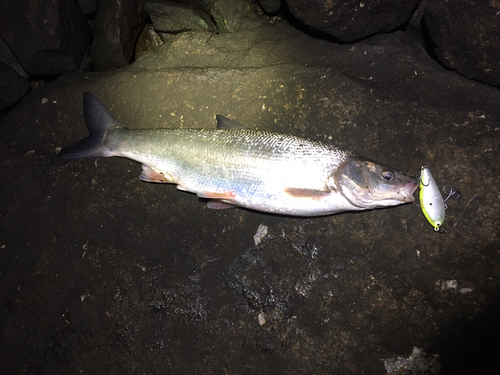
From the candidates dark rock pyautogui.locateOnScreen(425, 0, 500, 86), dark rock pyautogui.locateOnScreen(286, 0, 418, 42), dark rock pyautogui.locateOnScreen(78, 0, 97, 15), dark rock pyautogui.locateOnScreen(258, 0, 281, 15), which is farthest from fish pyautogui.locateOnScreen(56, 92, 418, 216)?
dark rock pyautogui.locateOnScreen(78, 0, 97, 15)

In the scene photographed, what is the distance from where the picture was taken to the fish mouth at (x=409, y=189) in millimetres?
2975

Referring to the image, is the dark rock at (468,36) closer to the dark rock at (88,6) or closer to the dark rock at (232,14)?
the dark rock at (232,14)

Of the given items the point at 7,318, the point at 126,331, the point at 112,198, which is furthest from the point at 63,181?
the point at 126,331

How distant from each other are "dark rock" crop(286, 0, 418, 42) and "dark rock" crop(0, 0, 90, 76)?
2757mm

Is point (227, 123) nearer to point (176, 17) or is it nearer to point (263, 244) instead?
point (263, 244)

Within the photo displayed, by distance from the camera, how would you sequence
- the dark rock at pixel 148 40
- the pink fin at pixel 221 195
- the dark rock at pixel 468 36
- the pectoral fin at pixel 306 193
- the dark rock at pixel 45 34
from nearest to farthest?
the dark rock at pixel 468 36 < the pectoral fin at pixel 306 193 < the pink fin at pixel 221 195 < the dark rock at pixel 45 34 < the dark rock at pixel 148 40

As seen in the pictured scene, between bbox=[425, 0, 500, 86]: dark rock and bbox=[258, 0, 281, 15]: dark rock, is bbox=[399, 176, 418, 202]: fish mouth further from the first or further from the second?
bbox=[258, 0, 281, 15]: dark rock

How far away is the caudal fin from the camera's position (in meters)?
3.51

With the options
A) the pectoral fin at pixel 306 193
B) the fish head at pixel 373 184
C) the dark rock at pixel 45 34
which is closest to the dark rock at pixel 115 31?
the dark rock at pixel 45 34

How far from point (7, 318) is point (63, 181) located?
5.28 ft

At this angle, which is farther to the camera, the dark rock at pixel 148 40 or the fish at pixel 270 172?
the dark rock at pixel 148 40

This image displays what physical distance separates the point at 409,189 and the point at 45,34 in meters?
4.50

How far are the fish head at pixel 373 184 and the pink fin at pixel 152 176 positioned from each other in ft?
5.93

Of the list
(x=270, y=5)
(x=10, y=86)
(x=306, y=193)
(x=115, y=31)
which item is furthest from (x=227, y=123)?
(x=10, y=86)
